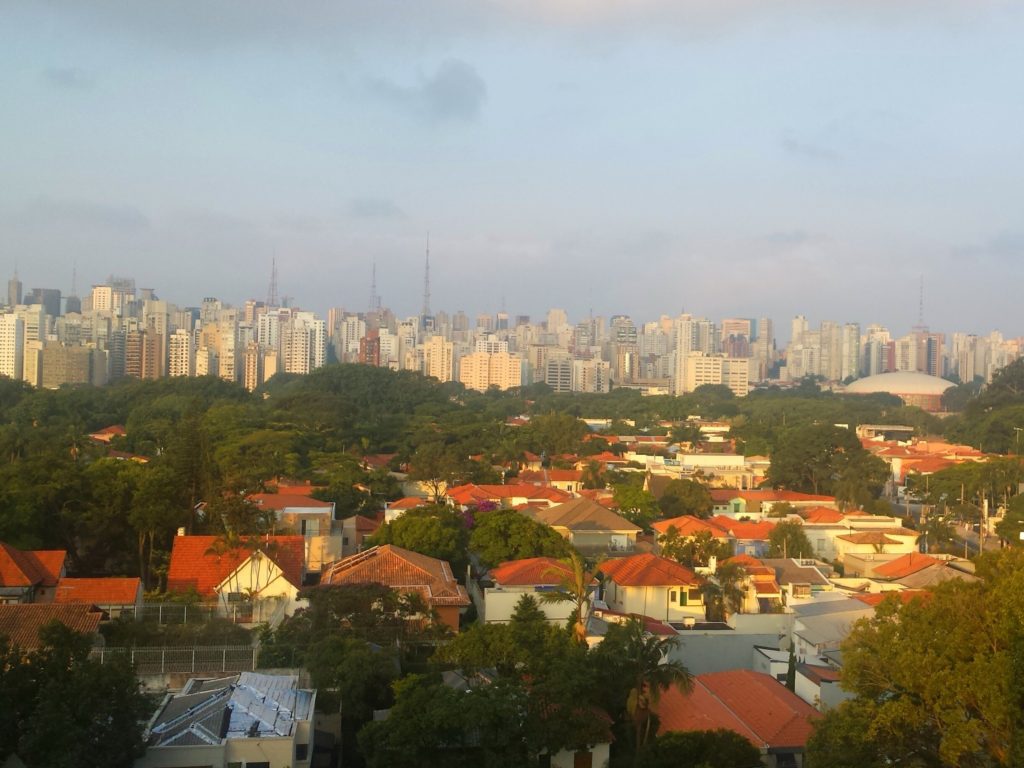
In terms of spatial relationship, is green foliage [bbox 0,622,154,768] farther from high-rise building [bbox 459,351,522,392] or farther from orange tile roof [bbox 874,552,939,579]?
high-rise building [bbox 459,351,522,392]

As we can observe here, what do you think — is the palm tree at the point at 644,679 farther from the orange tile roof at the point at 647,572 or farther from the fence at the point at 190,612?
the orange tile roof at the point at 647,572

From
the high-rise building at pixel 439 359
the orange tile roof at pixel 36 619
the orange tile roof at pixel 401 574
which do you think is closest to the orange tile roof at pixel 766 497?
the orange tile roof at pixel 401 574

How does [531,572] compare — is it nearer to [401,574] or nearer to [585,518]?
[401,574]

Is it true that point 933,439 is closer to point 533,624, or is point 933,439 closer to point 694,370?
point 694,370

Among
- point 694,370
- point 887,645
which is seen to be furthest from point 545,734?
point 694,370

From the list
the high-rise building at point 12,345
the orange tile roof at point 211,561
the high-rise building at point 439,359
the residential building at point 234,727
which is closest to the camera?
the residential building at point 234,727

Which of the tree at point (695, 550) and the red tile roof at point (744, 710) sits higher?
the tree at point (695, 550)
